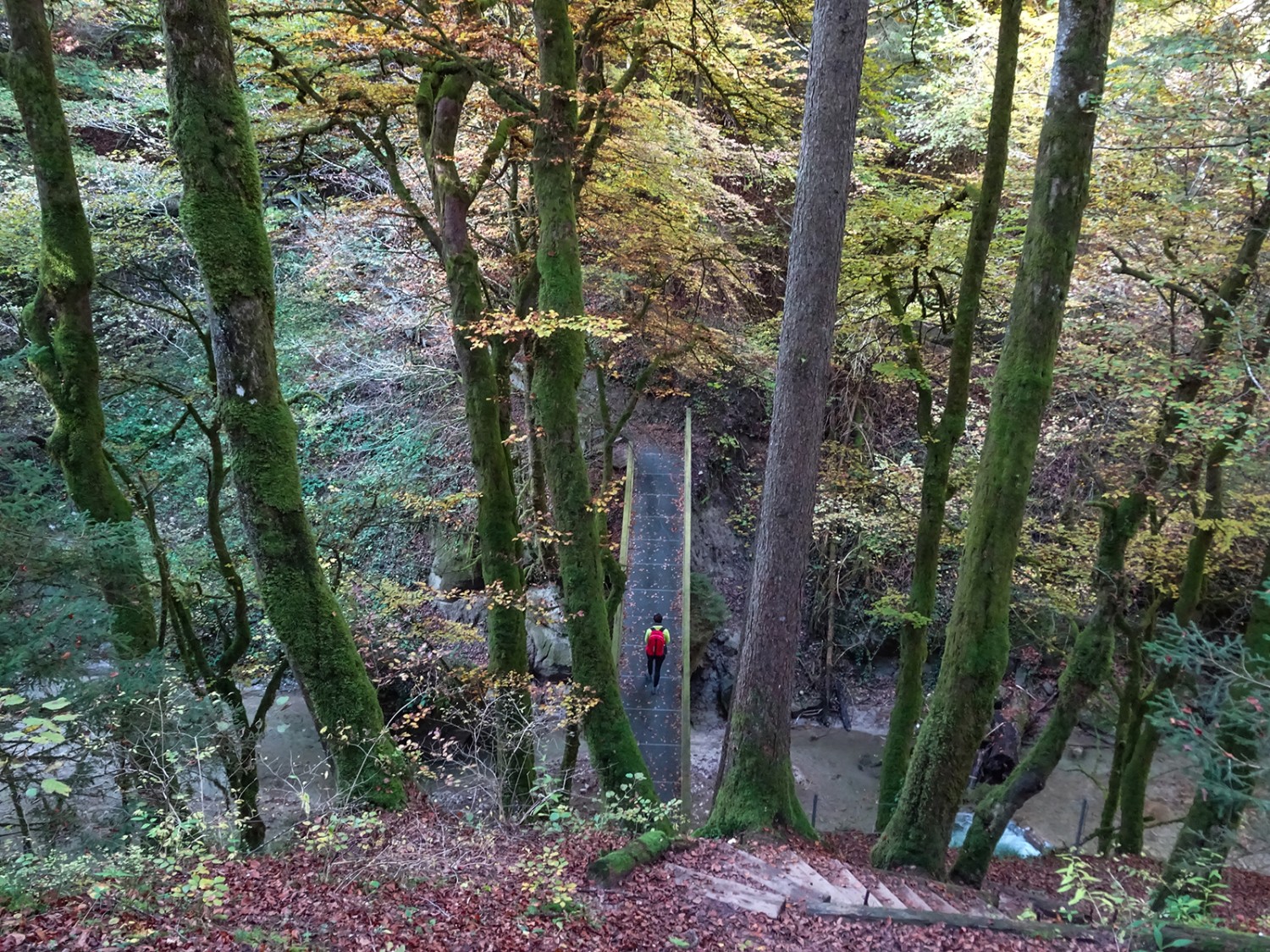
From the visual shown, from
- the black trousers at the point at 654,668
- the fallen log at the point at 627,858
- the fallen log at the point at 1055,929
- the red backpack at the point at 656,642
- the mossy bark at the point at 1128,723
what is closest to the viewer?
the fallen log at the point at 1055,929

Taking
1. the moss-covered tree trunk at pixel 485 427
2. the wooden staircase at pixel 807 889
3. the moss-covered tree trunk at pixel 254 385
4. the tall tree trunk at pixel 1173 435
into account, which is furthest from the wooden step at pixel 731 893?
the tall tree trunk at pixel 1173 435

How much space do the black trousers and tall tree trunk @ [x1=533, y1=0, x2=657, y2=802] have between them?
148 inches

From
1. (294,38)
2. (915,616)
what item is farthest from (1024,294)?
(294,38)

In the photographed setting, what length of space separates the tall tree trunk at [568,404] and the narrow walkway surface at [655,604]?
3.30 meters

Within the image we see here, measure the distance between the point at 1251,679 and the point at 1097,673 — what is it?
11.4 ft

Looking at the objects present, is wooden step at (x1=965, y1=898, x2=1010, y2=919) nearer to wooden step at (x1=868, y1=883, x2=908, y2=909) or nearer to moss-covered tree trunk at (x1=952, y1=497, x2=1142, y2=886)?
wooden step at (x1=868, y1=883, x2=908, y2=909)

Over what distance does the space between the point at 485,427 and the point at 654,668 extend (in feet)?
18.2

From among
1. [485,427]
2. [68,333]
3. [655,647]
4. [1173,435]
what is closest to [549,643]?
[655,647]

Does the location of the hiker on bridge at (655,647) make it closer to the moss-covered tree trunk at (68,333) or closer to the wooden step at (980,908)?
the wooden step at (980,908)

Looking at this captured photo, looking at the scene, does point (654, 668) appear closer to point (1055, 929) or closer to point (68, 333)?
point (1055, 929)

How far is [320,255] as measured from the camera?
13.2m

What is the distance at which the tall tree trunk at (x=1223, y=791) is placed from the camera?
4.89 meters

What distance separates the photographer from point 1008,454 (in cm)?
590

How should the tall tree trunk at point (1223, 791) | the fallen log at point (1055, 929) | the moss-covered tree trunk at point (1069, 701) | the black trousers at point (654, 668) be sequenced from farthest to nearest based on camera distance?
the black trousers at point (654, 668)
the moss-covered tree trunk at point (1069, 701)
the tall tree trunk at point (1223, 791)
the fallen log at point (1055, 929)
